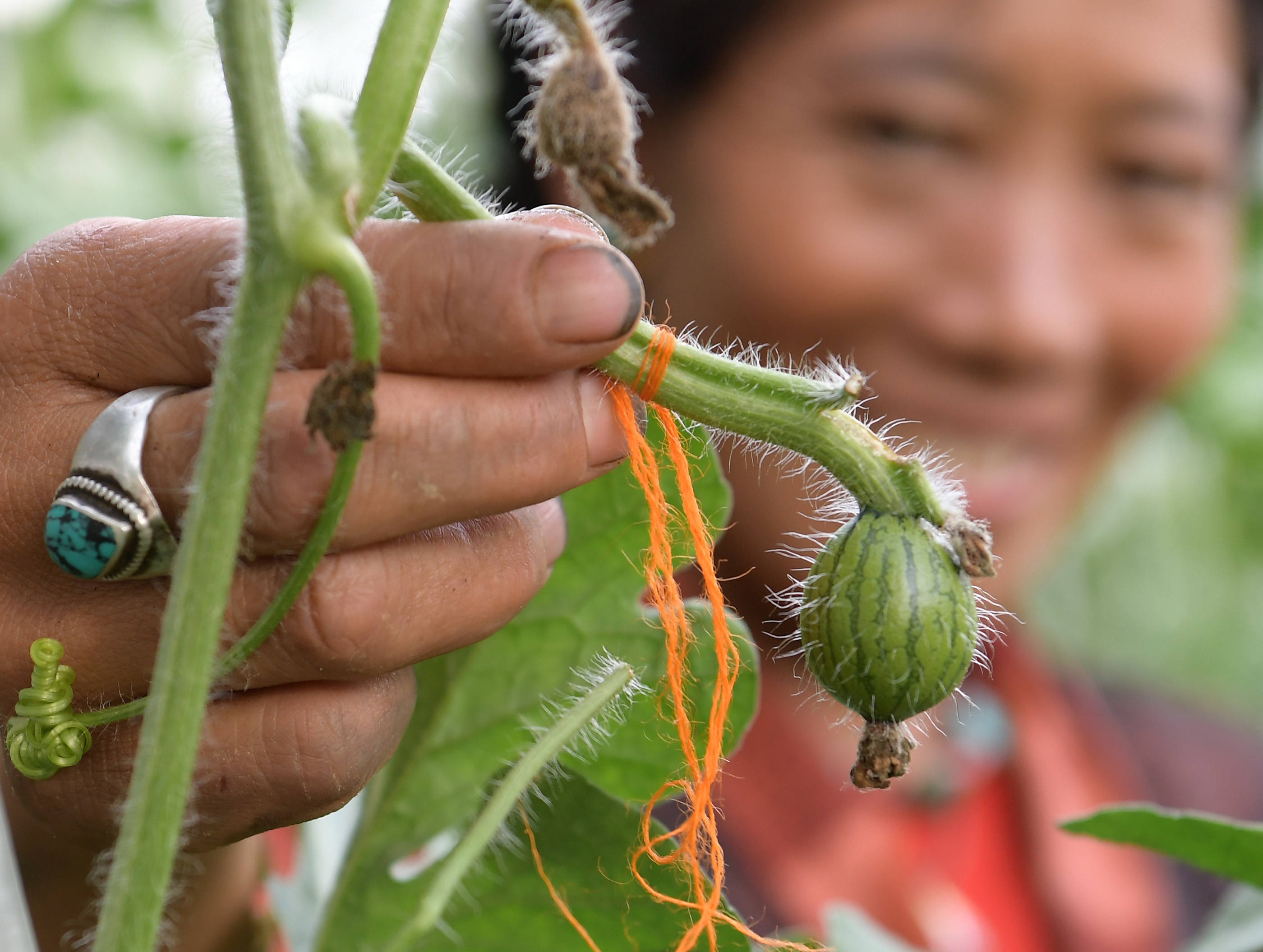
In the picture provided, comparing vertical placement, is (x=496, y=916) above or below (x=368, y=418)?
below

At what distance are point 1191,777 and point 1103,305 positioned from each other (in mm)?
1898

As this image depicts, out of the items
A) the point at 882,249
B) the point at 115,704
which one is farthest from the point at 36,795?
the point at 882,249

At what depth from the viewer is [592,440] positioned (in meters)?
0.89

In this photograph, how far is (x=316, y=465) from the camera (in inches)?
31.2

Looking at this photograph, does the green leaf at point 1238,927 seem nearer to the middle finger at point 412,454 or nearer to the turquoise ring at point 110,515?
the middle finger at point 412,454

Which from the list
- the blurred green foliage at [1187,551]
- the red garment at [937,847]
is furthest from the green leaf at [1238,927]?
the blurred green foliage at [1187,551]

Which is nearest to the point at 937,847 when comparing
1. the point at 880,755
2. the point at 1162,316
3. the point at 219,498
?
the point at 1162,316

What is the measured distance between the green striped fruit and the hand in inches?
8.8

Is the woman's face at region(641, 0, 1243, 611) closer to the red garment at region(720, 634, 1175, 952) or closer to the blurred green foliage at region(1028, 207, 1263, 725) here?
the red garment at region(720, 634, 1175, 952)

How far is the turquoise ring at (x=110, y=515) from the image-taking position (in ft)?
2.59

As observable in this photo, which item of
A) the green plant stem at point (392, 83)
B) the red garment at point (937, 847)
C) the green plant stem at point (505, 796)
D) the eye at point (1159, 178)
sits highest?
the green plant stem at point (392, 83)

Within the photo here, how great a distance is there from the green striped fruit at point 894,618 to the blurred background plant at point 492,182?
0.43 meters

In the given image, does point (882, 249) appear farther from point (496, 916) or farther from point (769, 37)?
point (496, 916)

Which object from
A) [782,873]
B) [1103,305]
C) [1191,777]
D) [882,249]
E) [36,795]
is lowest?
[1191,777]
